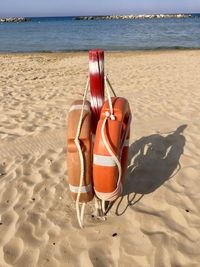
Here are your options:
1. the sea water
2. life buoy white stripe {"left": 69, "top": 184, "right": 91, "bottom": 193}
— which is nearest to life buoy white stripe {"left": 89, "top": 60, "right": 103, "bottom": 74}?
life buoy white stripe {"left": 69, "top": 184, "right": 91, "bottom": 193}

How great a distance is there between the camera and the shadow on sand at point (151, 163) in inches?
146

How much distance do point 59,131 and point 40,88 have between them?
375 cm

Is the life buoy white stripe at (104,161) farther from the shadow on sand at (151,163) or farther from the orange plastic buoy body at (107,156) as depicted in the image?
the shadow on sand at (151,163)

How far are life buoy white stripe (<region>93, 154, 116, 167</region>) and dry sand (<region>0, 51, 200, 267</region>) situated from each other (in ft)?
2.30

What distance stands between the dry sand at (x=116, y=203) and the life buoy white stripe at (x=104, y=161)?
27.6 inches

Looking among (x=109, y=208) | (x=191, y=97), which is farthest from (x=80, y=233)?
(x=191, y=97)

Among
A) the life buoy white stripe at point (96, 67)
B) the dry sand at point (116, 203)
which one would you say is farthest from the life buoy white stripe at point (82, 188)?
the life buoy white stripe at point (96, 67)

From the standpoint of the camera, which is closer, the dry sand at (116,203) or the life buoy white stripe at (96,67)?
the dry sand at (116,203)

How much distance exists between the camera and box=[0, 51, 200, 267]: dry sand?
9.30 feet

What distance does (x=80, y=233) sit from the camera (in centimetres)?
306

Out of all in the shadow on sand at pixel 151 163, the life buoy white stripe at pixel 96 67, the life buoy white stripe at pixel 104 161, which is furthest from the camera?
the shadow on sand at pixel 151 163

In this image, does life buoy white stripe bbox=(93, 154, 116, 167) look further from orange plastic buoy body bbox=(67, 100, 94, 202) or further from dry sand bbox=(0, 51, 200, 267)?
dry sand bbox=(0, 51, 200, 267)

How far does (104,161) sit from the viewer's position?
277 cm

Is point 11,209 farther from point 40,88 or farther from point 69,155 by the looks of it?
point 40,88
